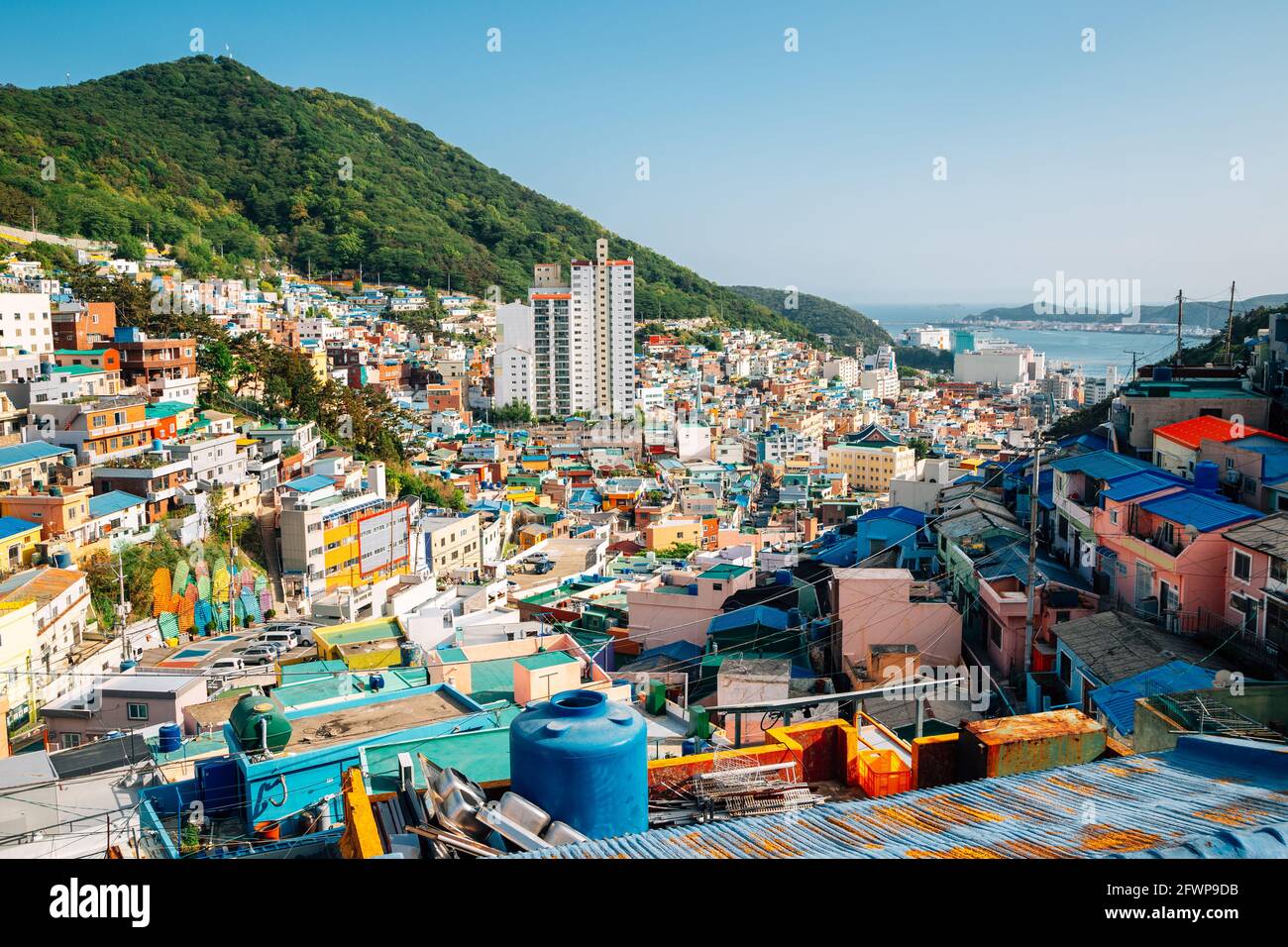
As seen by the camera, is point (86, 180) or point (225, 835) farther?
point (86, 180)

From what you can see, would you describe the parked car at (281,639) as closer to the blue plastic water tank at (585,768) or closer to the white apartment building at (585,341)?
the blue plastic water tank at (585,768)

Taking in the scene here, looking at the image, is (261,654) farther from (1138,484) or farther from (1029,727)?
(1029,727)

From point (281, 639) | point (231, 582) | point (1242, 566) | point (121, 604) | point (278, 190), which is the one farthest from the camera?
point (278, 190)

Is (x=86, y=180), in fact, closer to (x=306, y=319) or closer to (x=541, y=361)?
(x=306, y=319)

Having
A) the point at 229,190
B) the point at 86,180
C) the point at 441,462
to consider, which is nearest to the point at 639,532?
the point at 441,462

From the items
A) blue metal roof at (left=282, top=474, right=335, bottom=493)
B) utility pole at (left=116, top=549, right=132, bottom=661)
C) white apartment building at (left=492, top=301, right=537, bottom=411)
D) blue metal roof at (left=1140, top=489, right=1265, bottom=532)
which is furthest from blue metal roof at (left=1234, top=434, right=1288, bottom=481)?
white apartment building at (left=492, top=301, right=537, bottom=411)

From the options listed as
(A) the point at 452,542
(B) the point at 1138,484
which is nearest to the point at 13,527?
(A) the point at 452,542

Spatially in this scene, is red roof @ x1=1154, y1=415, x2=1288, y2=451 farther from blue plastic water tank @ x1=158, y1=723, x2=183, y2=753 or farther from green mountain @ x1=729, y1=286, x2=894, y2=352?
green mountain @ x1=729, y1=286, x2=894, y2=352

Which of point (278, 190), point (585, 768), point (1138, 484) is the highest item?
point (278, 190)
